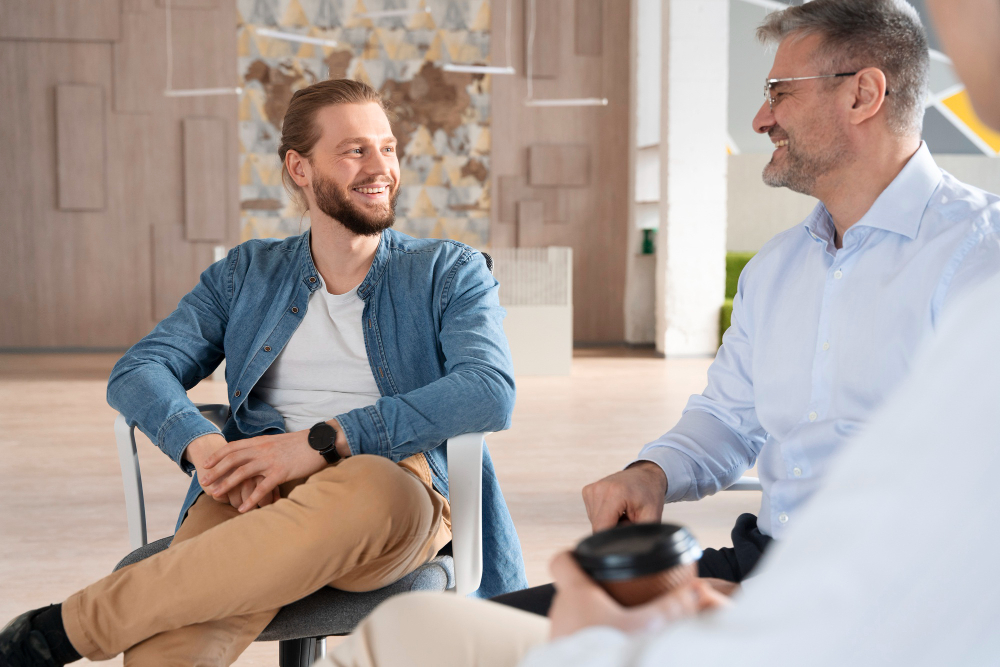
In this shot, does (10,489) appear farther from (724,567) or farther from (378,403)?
(724,567)

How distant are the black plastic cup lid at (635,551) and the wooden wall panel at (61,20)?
29.0 feet

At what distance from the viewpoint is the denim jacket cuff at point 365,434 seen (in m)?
1.69

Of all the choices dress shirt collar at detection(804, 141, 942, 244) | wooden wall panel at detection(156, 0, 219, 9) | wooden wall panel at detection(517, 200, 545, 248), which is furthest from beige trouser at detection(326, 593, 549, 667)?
wooden wall panel at detection(156, 0, 219, 9)

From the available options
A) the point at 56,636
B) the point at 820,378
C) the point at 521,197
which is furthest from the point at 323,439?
the point at 521,197

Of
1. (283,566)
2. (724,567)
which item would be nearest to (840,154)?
(724,567)

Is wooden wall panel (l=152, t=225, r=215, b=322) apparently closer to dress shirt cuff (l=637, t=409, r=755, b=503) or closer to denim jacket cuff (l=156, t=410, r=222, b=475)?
denim jacket cuff (l=156, t=410, r=222, b=475)

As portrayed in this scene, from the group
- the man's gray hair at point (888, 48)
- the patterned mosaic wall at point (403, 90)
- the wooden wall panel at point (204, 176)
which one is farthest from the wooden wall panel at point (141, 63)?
the man's gray hair at point (888, 48)

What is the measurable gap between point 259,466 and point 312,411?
0.93ft

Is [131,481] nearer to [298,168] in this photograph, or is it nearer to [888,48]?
[298,168]

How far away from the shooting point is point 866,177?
151cm

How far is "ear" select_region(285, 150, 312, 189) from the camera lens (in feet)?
7.07

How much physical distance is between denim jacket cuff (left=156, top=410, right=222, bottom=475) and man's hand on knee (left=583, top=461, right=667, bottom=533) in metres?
0.78

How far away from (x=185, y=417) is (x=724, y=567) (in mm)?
1019

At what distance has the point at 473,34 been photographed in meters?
8.79
